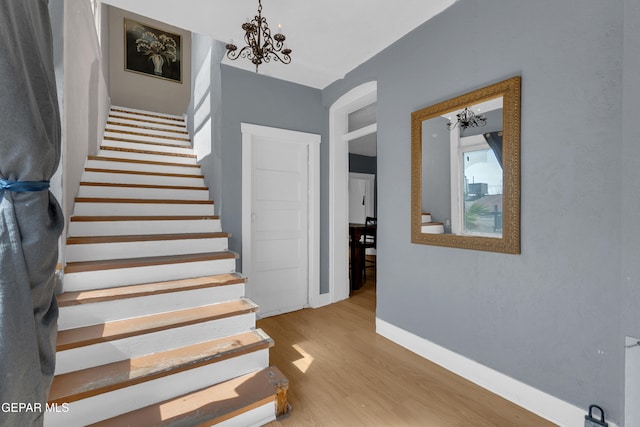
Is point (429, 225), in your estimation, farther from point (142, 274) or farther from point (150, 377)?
point (142, 274)

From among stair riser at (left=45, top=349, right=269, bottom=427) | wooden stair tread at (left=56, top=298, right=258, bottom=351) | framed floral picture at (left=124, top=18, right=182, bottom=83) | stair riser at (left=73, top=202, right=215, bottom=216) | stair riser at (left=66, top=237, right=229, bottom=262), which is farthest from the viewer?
framed floral picture at (left=124, top=18, right=182, bottom=83)

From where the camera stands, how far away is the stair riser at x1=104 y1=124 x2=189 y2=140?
431cm

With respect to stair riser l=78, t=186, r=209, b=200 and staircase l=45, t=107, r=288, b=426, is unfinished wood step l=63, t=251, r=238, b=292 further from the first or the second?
stair riser l=78, t=186, r=209, b=200

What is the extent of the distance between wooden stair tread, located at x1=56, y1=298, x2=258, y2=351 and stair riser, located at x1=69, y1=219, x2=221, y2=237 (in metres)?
1.00

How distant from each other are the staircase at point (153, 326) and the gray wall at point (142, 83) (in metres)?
3.63

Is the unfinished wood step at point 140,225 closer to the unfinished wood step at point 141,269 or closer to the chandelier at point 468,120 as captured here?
the unfinished wood step at point 141,269

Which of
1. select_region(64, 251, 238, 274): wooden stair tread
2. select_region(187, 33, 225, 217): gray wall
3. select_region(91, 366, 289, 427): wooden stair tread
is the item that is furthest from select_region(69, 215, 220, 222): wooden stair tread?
select_region(91, 366, 289, 427): wooden stair tread

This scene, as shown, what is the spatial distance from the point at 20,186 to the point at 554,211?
247 centimetres

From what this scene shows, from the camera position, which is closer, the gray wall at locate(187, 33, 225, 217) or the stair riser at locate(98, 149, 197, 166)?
the gray wall at locate(187, 33, 225, 217)

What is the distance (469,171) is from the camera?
2.05 metres

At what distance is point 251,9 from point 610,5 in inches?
89.4

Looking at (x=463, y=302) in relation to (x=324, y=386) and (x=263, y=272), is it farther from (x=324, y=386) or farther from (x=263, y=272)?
(x=263, y=272)

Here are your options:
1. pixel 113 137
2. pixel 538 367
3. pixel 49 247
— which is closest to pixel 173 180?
pixel 113 137

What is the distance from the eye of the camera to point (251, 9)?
2.30 metres
